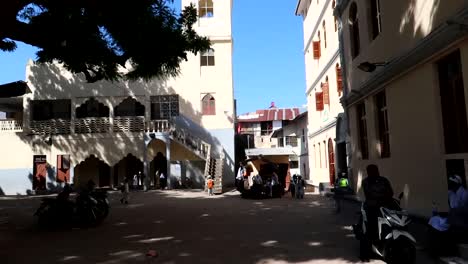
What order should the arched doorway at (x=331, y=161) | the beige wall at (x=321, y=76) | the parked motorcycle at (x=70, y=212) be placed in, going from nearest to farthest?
the parked motorcycle at (x=70, y=212) < the beige wall at (x=321, y=76) < the arched doorway at (x=331, y=161)

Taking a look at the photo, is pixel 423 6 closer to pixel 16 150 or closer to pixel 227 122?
pixel 227 122

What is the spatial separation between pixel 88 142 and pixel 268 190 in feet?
43.0

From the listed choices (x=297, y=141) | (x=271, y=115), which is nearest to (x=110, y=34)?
(x=297, y=141)

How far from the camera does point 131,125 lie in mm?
25750

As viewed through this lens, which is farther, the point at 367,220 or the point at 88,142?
the point at 88,142

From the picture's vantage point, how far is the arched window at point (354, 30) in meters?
11.8

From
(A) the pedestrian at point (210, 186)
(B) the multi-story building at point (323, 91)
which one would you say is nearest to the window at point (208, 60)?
(B) the multi-story building at point (323, 91)

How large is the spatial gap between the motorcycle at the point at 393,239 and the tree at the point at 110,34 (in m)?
6.21

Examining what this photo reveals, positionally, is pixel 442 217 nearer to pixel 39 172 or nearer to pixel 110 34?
pixel 110 34

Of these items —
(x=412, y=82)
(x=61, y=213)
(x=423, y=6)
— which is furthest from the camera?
(x=61, y=213)

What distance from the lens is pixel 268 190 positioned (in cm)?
1839

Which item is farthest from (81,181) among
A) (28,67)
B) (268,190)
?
(268,190)

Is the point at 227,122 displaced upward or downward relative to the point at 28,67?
downward

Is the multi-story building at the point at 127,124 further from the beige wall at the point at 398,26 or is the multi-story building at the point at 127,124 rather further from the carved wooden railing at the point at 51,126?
the beige wall at the point at 398,26
